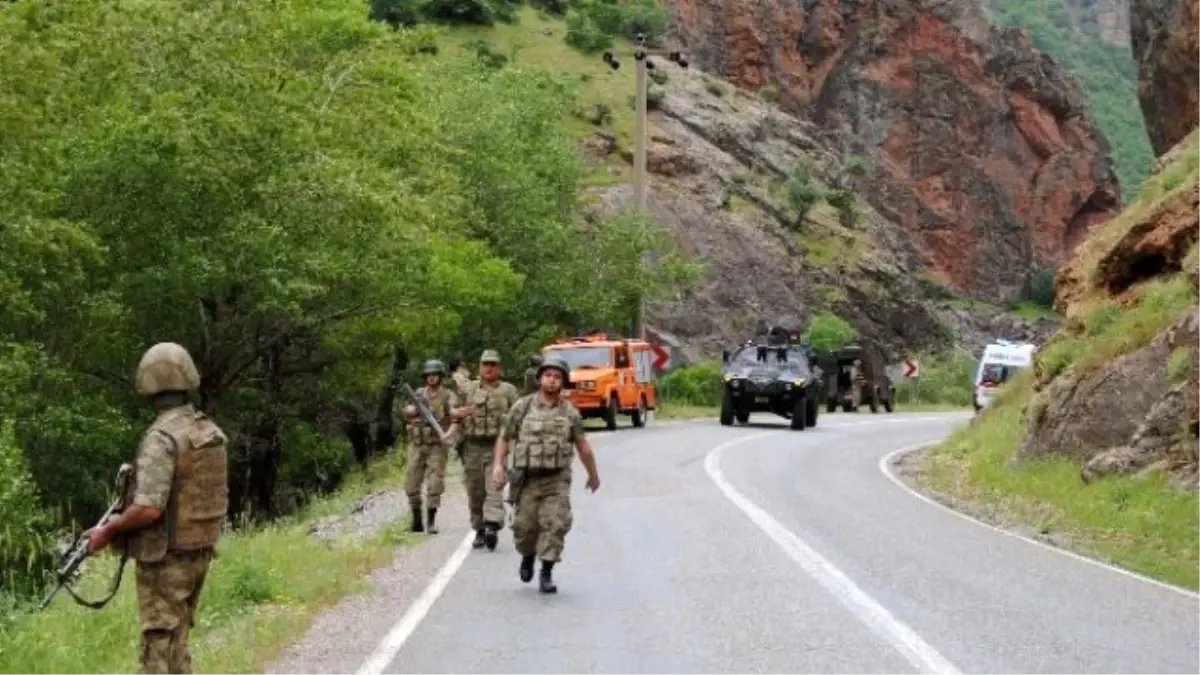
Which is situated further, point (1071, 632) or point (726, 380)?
point (726, 380)

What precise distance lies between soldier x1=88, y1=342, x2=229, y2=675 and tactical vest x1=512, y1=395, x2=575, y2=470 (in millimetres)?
4988

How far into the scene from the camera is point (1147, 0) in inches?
1451

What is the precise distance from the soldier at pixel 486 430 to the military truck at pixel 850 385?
41.9 meters

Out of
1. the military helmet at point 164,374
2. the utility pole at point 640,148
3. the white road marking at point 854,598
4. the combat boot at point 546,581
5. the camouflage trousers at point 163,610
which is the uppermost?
the utility pole at point 640,148

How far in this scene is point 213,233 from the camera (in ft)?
82.4

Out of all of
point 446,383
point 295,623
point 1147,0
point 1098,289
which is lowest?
point 295,623

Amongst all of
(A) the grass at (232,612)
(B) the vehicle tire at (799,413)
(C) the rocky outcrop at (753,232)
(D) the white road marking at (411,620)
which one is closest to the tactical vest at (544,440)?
(D) the white road marking at (411,620)

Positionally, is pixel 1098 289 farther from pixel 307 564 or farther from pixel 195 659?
pixel 195 659

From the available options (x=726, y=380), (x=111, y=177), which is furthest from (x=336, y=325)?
(x=726, y=380)

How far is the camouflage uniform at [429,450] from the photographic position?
632 inches

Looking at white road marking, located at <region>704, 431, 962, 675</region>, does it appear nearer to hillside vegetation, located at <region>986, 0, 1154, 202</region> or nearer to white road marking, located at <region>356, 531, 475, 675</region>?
white road marking, located at <region>356, 531, 475, 675</region>

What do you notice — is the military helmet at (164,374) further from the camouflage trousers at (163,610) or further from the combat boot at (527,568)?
the combat boot at (527,568)

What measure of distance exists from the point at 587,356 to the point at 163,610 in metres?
29.9

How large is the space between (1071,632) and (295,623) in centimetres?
524
